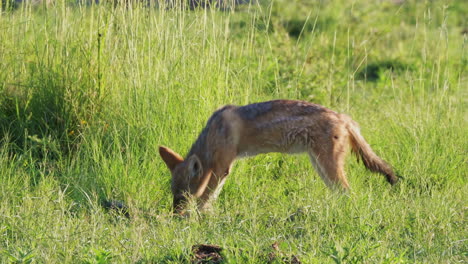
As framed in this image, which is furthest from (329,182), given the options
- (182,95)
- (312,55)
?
(312,55)

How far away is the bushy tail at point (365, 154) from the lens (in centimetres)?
639

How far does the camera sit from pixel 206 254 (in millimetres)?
4871

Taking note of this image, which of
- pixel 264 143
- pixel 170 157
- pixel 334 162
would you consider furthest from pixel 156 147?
pixel 334 162

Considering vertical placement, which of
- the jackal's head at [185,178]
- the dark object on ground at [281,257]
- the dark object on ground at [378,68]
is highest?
the dark object on ground at [281,257]

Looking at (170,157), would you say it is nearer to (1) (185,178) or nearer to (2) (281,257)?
(1) (185,178)

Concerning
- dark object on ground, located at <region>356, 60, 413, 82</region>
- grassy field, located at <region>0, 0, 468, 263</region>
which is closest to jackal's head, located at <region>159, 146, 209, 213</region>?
grassy field, located at <region>0, 0, 468, 263</region>

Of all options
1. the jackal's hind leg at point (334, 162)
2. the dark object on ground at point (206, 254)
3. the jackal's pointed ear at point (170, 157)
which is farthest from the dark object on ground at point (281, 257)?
the jackal's pointed ear at point (170, 157)

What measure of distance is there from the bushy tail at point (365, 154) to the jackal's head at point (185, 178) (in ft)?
4.45

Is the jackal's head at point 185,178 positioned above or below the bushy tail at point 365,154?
below

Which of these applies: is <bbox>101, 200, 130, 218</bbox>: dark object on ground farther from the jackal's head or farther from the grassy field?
the jackal's head

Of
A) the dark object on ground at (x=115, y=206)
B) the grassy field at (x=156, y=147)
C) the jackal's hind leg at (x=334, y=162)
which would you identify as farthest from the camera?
the dark object on ground at (x=115, y=206)

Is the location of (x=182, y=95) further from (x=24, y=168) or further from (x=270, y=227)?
(x=270, y=227)

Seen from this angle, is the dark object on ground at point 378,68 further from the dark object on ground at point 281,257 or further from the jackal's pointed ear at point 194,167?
the dark object on ground at point 281,257

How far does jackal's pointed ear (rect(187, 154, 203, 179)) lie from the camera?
6.61 m
